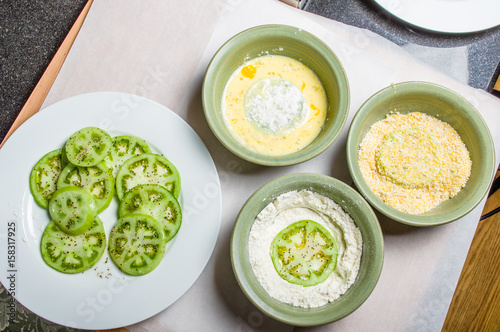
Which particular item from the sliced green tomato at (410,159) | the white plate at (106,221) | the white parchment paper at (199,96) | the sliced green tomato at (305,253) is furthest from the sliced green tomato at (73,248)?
the sliced green tomato at (410,159)

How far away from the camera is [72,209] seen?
1256 millimetres

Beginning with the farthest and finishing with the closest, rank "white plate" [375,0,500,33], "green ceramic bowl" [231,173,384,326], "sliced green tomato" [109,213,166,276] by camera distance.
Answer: "white plate" [375,0,500,33] < "sliced green tomato" [109,213,166,276] < "green ceramic bowl" [231,173,384,326]

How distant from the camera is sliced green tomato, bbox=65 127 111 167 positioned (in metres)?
1.28

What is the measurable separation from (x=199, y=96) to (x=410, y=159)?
2.44ft

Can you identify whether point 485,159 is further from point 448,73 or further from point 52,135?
point 52,135

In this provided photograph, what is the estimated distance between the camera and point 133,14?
149 centimetres

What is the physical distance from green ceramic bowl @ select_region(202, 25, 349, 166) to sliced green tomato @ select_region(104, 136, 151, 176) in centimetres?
28

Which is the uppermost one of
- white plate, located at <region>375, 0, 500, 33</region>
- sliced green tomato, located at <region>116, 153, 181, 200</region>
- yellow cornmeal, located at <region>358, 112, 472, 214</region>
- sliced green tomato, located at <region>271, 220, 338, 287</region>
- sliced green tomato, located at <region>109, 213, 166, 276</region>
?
white plate, located at <region>375, 0, 500, 33</region>

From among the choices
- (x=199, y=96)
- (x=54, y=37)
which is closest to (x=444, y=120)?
(x=199, y=96)

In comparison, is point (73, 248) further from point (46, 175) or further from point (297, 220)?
point (297, 220)

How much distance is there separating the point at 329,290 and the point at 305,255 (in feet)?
0.41

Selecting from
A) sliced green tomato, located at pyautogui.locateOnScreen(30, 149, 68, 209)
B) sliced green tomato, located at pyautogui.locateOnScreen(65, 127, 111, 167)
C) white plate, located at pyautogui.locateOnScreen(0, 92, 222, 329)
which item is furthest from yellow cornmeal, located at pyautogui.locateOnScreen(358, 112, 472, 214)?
sliced green tomato, located at pyautogui.locateOnScreen(30, 149, 68, 209)

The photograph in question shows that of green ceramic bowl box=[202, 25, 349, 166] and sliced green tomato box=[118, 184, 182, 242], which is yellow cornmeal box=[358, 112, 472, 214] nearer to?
green ceramic bowl box=[202, 25, 349, 166]

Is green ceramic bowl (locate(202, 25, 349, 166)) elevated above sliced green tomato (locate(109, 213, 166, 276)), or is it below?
above
